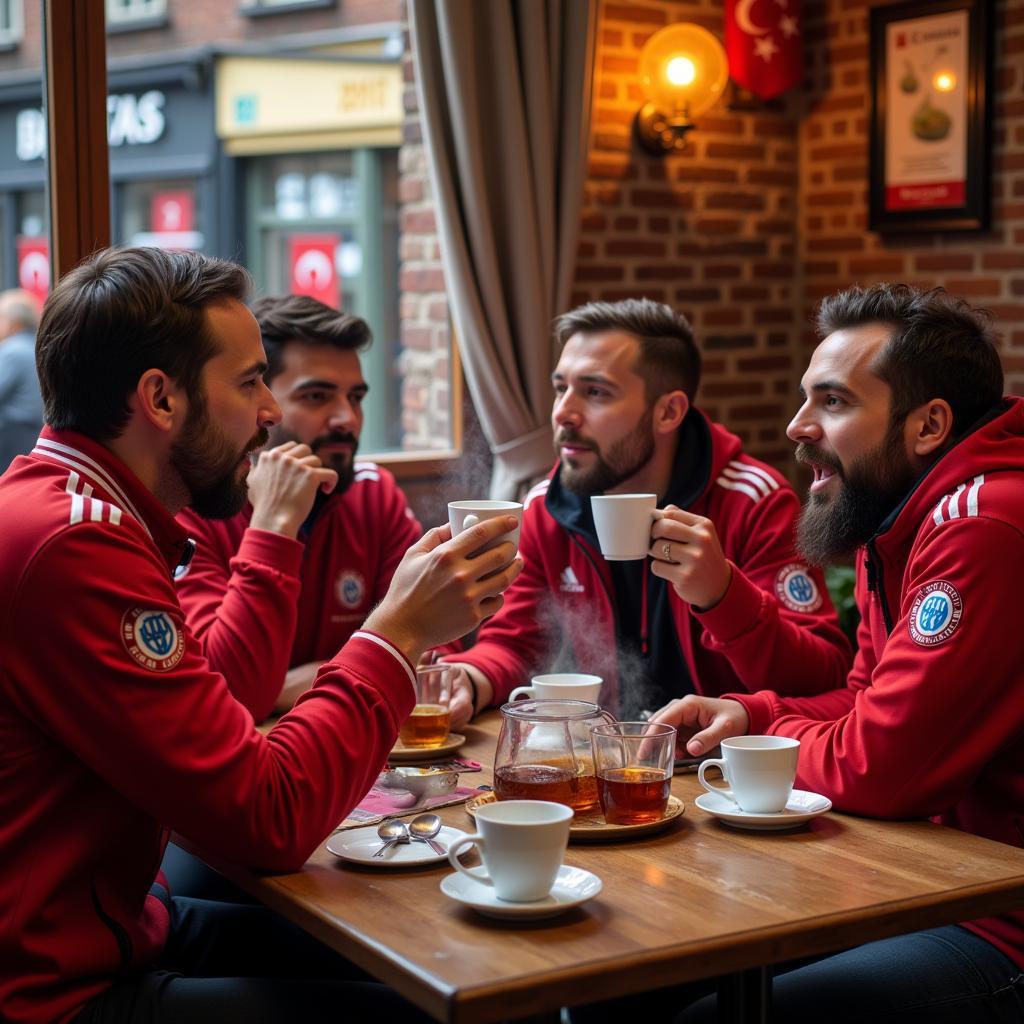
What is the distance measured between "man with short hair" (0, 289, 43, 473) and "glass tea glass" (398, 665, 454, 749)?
2493mm

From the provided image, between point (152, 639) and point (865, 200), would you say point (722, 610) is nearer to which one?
point (152, 639)

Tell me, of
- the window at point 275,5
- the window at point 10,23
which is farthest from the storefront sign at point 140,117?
the window at point 10,23

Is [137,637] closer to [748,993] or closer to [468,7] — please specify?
[748,993]

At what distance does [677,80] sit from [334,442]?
6.39ft

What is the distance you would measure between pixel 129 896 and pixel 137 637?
34 cm

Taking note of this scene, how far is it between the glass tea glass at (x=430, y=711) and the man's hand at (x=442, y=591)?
399mm

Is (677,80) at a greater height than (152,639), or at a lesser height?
greater

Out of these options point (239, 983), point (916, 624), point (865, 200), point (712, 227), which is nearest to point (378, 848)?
point (239, 983)

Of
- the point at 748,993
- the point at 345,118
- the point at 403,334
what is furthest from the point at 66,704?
the point at 345,118

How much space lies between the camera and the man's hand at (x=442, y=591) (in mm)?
1659

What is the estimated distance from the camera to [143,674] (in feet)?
4.78

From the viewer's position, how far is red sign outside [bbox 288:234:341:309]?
7.89 meters

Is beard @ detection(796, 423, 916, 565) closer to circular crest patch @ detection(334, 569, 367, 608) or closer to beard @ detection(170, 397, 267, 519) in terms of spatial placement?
beard @ detection(170, 397, 267, 519)

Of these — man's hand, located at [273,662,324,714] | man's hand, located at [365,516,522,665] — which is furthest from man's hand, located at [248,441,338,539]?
man's hand, located at [365,516,522,665]
